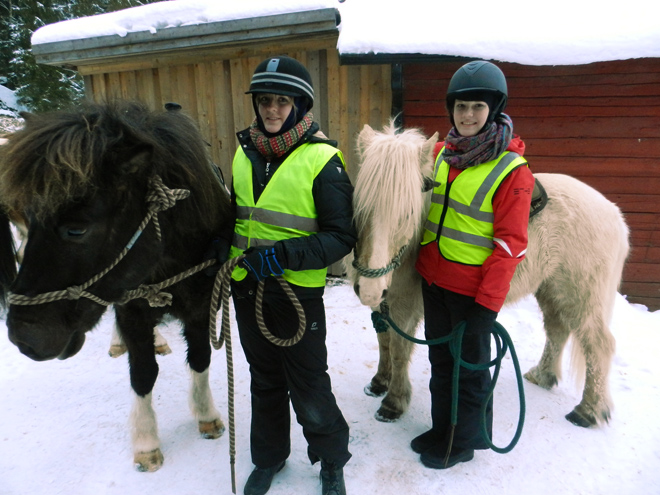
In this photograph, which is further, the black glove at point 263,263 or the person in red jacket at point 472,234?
the person in red jacket at point 472,234

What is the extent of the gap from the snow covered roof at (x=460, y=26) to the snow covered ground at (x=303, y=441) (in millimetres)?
3079

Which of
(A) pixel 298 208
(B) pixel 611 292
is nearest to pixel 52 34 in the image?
(A) pixel 298 208

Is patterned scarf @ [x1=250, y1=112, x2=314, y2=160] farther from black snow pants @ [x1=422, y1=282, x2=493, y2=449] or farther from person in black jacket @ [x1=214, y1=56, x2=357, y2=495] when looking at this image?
black snow pants @ [x1=422, y1=282, x2=493, y2=449]

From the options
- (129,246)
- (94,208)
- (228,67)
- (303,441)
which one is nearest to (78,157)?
(94,208)

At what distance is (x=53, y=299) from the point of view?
1.42 meters

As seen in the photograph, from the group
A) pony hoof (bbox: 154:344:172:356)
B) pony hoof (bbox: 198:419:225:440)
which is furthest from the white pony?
pony hoof (bbox: 154:344:172:356)

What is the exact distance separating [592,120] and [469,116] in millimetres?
3599

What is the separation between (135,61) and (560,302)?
18.8 feet

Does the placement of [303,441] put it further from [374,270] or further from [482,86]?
[482,86]

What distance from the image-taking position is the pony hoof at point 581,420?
104 inches

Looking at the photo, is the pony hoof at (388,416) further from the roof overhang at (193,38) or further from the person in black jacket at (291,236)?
the roof overhang at (193,38)

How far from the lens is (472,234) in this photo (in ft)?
6.41

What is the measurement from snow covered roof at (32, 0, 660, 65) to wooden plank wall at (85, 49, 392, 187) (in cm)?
55

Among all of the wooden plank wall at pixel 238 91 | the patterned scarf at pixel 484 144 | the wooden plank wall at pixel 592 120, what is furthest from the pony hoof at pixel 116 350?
the wooden plank wall at pixel 592 120
